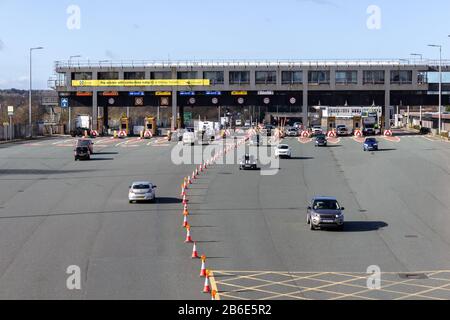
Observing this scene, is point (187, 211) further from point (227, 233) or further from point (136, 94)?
point (136, 94)

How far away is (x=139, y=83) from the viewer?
116 metres

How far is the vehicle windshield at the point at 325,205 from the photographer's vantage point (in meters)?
38.0

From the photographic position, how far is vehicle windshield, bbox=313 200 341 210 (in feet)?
125

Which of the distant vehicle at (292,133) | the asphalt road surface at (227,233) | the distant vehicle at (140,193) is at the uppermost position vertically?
the distant vehicle at (292,133)

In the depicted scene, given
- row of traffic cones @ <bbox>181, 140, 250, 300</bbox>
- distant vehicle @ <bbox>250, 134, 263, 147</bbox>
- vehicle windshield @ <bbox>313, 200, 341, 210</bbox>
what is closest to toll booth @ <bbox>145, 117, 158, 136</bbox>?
distant vehicle @ <bbox>250, 134, 263, 147</bbox>

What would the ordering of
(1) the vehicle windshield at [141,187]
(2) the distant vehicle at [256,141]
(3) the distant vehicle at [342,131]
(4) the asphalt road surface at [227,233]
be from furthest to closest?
(3) the distant vehicle at [342,131] → (2) the distant vehicle at [256,141] → (1) the vehicle windshield at [141,187] → (4) the asphalt road surface at [227,233]

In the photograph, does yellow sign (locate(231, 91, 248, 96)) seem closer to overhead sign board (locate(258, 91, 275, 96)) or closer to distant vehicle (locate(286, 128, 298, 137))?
overhead sign board (locate(258, 91, 275, 96))

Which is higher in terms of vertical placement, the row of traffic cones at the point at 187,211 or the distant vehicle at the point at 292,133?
the distant vehicle at the point at 292,133

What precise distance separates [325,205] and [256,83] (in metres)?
78.5

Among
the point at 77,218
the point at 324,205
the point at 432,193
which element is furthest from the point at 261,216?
the point at 432,193

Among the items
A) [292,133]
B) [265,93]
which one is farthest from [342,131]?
[265,93]

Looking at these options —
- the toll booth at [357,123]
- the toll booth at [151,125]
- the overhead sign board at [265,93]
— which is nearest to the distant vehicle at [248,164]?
the overhead sign board at [265,93]

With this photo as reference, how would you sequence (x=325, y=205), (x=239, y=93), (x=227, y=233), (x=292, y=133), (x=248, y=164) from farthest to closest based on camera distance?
(x=239, y=93), (x=292, y=133), (x=248, y=164), (x=325, y=205), (x=227, y=233)

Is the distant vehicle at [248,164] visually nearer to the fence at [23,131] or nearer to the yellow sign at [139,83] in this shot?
the fence at [23,131]
